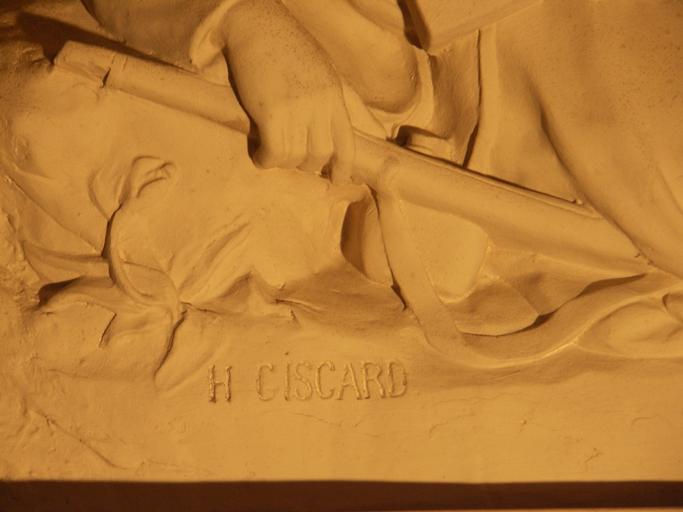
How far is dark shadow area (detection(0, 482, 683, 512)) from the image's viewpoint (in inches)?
47.4

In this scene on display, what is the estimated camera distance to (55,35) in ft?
4.29

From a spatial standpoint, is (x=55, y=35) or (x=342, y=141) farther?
(x=55, y=35)

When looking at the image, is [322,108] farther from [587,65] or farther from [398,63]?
[587,65]

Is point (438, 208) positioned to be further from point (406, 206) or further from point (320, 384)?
point (320, 384)

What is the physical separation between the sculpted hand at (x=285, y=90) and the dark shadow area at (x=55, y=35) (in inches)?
6.4

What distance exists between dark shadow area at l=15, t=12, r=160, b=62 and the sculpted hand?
0.53ft

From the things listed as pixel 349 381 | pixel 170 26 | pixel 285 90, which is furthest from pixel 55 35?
pixel 349 381

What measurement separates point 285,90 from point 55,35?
1.27ft

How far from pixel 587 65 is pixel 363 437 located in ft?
2.01

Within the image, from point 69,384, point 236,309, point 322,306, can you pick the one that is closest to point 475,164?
point 322,306

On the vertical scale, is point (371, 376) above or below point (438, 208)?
below

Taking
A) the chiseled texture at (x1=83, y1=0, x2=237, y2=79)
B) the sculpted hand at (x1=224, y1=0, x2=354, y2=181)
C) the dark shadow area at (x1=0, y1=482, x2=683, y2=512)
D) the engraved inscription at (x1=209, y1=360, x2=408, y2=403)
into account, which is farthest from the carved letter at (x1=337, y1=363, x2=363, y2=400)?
the chiseled texture at (x1=83, y1=0, x2=237, y2=79)

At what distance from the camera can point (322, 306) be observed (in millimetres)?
1309

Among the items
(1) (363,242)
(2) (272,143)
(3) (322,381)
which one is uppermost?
(2) (272,143)
